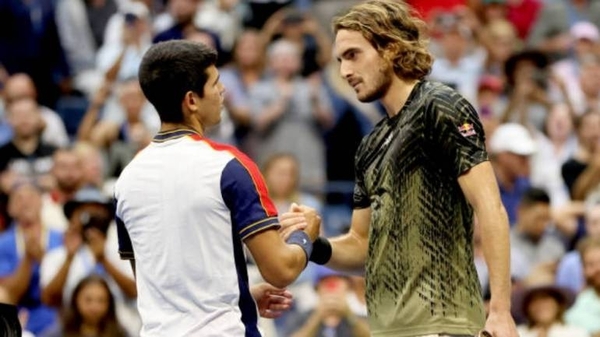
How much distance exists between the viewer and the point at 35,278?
1097 cm

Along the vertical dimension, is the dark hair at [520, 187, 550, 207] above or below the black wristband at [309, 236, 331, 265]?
below

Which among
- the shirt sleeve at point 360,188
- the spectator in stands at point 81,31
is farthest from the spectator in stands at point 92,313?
the spectator in stands at point 81,31

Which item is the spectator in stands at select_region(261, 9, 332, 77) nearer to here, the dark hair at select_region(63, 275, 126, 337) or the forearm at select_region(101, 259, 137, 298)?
the forearm at select_region(101, 259, 137, 298)

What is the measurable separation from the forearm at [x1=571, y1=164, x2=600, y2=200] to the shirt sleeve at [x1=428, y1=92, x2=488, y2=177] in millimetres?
6685

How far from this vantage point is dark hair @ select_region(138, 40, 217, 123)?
19.3ft

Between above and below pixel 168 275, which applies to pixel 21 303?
below

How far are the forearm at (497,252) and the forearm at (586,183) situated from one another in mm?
6809

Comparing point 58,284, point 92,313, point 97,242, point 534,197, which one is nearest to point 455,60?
point 534,197

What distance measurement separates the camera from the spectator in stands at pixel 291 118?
13484mm

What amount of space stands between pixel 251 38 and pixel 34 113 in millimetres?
2107

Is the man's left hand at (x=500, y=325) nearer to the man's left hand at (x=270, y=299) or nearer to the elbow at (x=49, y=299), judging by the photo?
the man's left hand at (x=270, y=299)

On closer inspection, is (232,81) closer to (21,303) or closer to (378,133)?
(21,303)

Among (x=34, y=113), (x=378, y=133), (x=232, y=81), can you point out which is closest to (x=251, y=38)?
(x=232, y=81)

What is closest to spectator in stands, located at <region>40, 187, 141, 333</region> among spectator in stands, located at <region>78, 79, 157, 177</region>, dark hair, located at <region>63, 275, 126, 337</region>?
dark hair, located at <region>63, 275, 126, 337</region>
